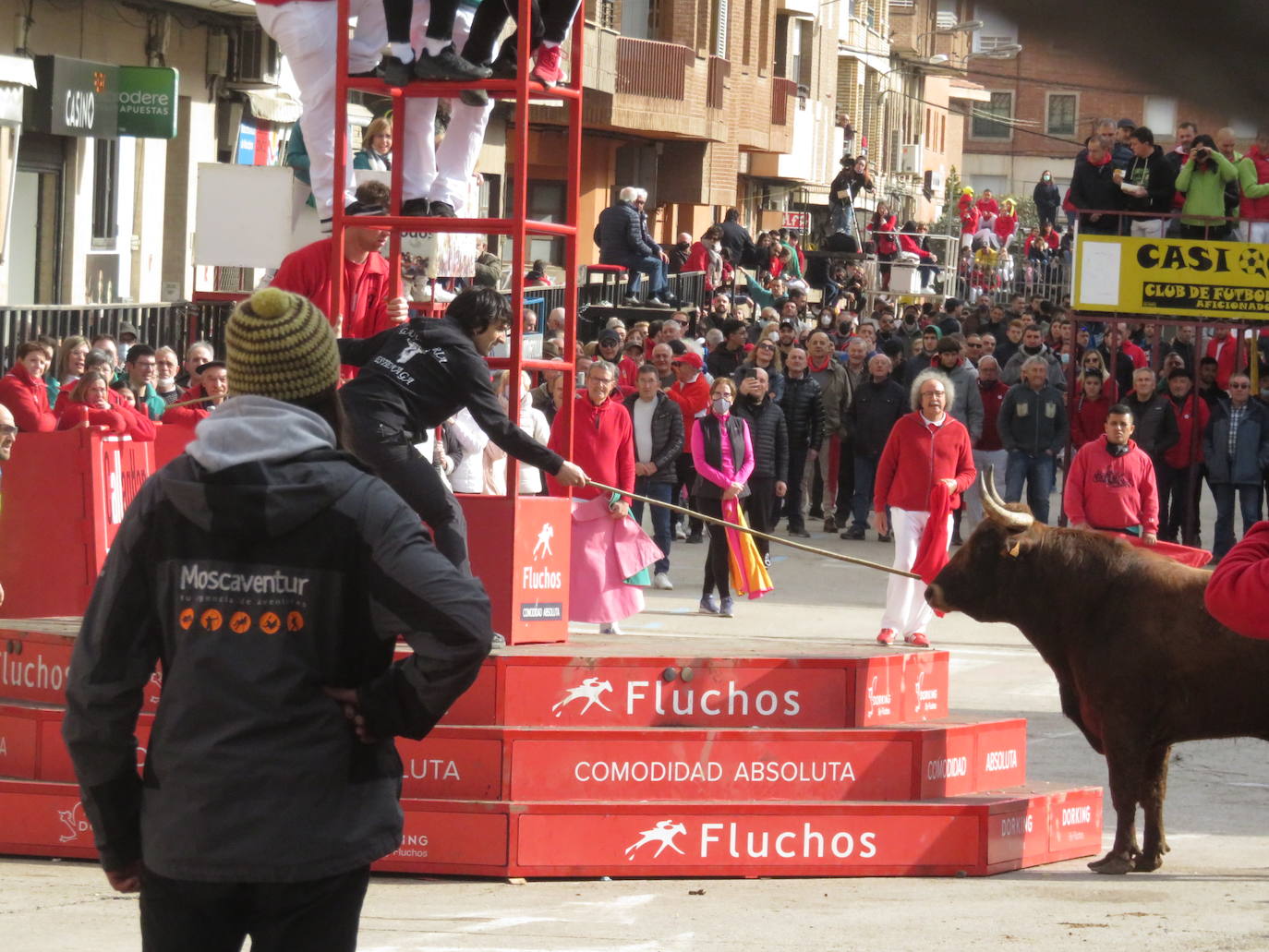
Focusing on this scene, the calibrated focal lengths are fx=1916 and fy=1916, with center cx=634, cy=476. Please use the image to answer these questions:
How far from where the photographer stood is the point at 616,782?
8172mm

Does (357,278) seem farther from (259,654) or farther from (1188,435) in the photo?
(1188,435)

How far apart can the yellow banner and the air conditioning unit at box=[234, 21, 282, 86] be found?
9.89 m

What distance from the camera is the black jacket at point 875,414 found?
1906 centimetres

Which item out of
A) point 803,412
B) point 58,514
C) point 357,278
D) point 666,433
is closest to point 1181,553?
point 357,278

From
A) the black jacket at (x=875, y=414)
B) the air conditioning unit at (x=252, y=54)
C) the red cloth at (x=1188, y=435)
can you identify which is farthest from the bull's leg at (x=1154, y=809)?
the air conditioning unit at (x=252, y=54)

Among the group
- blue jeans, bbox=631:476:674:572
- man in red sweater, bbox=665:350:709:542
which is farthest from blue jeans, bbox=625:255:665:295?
blue jeans, bbox=631:476:674:572

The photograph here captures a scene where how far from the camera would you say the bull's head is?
9.02 meters

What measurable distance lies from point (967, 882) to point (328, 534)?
556 centimetres

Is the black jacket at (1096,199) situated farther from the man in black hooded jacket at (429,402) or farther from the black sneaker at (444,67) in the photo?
the man in black hooded jacket at (429,402)

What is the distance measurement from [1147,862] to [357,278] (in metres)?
4.36

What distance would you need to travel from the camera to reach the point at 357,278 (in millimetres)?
8508

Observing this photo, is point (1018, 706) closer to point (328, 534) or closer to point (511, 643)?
point (511, 643)

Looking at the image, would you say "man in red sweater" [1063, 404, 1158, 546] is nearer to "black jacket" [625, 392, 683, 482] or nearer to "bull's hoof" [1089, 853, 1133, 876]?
"black jacket" [625, 392, 683, 482]

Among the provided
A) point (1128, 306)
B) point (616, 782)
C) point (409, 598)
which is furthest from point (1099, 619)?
point (1128, 306)
